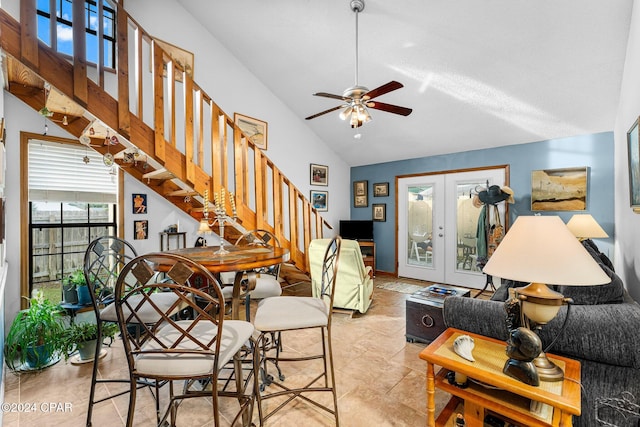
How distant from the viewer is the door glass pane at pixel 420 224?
5688 millimetres

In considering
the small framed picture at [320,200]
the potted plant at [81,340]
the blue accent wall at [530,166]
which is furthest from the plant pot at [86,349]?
the blue accent wall at [530,166]

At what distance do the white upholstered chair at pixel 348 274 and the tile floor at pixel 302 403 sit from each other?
27.1 inches

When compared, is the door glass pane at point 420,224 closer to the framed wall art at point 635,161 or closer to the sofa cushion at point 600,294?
the framed wall art at point 635,161

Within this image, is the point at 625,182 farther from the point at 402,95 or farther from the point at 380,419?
the point at 380,419

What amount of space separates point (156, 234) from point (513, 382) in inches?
153

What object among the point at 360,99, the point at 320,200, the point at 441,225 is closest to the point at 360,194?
the point at 320,200

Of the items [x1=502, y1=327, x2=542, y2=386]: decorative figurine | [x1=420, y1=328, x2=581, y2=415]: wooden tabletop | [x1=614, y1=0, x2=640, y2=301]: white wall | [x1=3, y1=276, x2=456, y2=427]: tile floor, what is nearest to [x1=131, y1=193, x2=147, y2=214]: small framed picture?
[x1=3, y1=276, x2=456, y2=427]: tile floor

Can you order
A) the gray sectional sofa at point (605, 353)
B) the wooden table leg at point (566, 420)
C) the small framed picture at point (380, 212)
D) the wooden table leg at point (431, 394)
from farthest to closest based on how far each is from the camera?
the small framed picture at point (380, 212) < the wooden table leg at point (431, 394) < the gray sectional sofa at point (605, 353) < the wooden table leg at point (566, 420)

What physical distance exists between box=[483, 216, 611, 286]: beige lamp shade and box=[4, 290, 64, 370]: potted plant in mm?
3287

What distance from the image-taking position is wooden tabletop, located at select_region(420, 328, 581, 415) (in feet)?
3.97

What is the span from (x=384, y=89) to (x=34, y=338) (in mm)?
3619

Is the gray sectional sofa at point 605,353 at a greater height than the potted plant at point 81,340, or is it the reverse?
the gray sectional sofa at point 605,353

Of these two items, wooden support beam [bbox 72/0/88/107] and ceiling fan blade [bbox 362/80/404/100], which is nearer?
wooden support beam [bbox 72/0/88/107]

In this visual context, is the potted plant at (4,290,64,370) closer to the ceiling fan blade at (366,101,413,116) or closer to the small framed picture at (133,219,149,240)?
the small framed picture at (133,219,149,240)
